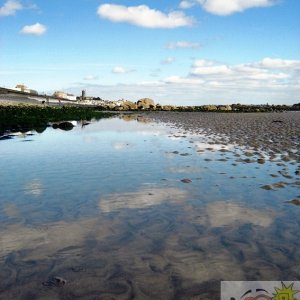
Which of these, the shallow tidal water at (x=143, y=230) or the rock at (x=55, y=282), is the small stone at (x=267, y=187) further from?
the rock at (x=55, y=282)

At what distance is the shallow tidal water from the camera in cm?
496

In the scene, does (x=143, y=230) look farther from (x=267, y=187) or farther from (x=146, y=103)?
(x=146, y=103)

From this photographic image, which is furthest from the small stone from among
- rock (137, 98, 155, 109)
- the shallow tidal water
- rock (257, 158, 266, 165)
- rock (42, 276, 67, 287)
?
rock (137, 98, 155, 109)

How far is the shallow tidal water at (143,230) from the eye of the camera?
4961mm

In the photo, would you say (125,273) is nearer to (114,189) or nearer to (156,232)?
(156,232)

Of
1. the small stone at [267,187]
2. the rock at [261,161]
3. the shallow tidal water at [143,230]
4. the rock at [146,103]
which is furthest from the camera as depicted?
the rock at [146,103]

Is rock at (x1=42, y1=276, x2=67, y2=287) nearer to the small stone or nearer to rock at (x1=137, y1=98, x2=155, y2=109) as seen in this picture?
the small stone

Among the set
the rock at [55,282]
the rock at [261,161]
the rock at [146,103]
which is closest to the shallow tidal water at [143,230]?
the rock at [55,282]

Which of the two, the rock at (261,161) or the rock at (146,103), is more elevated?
the rock at (146,103)

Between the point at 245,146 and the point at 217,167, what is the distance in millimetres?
7181

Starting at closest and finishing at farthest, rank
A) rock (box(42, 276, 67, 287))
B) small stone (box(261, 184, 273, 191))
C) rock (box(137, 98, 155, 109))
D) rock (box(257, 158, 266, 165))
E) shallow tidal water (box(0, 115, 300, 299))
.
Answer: rock (box(42, 276, 67, 287)), shallow tidal water (box(0, 115, 300, 299)), small stone (box(261, 184, 273, 191)), rock (box(257, 158, 266, 165)), rock (box(137, 98, 155, 109))

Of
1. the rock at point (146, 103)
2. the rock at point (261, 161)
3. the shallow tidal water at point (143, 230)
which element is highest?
the rock at point (146, 103)

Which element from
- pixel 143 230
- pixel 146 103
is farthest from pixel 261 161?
pixel 146 103

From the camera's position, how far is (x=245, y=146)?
65.1ft
